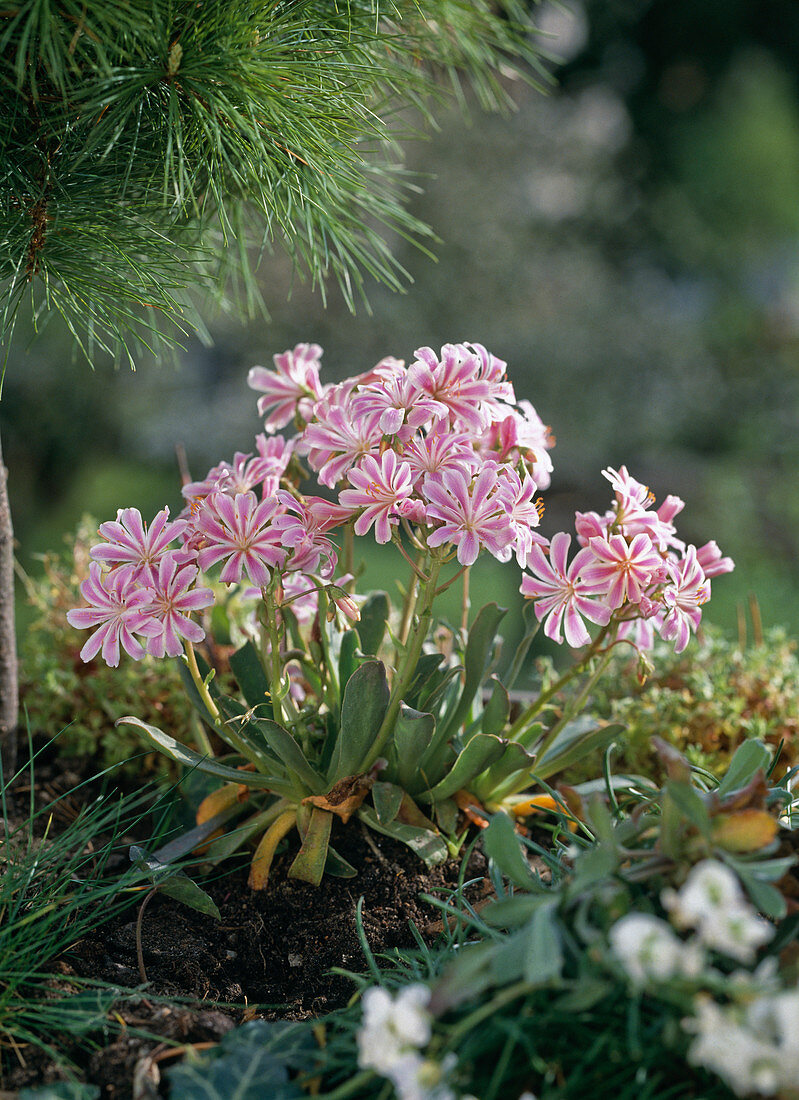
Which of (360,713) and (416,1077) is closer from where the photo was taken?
(416,1077)

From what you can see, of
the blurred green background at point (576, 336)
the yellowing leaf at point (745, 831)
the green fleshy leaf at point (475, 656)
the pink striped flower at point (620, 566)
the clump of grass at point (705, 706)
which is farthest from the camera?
the blurred green background at point (576, 336)

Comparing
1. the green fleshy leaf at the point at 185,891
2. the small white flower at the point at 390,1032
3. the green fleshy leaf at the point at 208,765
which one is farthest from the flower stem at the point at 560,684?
the small white flower at the point at 390,1032

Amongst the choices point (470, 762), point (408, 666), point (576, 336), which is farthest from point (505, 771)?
point (576, 336)

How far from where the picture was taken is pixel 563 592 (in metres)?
0.98

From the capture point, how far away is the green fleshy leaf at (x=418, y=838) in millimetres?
1064

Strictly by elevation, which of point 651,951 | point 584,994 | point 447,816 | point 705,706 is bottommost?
point 447,816

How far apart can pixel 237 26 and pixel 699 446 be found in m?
4.96

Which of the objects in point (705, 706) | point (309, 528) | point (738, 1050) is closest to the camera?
point (738, 1050)

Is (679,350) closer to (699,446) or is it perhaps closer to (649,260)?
(699,446)

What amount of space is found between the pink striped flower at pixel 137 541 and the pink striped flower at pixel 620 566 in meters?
0.47

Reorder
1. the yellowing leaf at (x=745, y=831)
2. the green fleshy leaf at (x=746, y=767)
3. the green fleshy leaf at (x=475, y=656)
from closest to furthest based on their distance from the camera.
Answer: the yellowing leaf at (x=745, y=831), the green fleshy leaf at (x=746, y=767), the green fleshy leaf at (x=475, y=656)

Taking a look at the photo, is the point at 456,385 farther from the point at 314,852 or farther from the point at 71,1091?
the point at 71,1091

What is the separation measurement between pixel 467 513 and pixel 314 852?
→ 0.47 meters

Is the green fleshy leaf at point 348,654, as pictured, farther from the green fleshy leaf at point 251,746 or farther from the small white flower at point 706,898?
the small white flower at point 706,898
